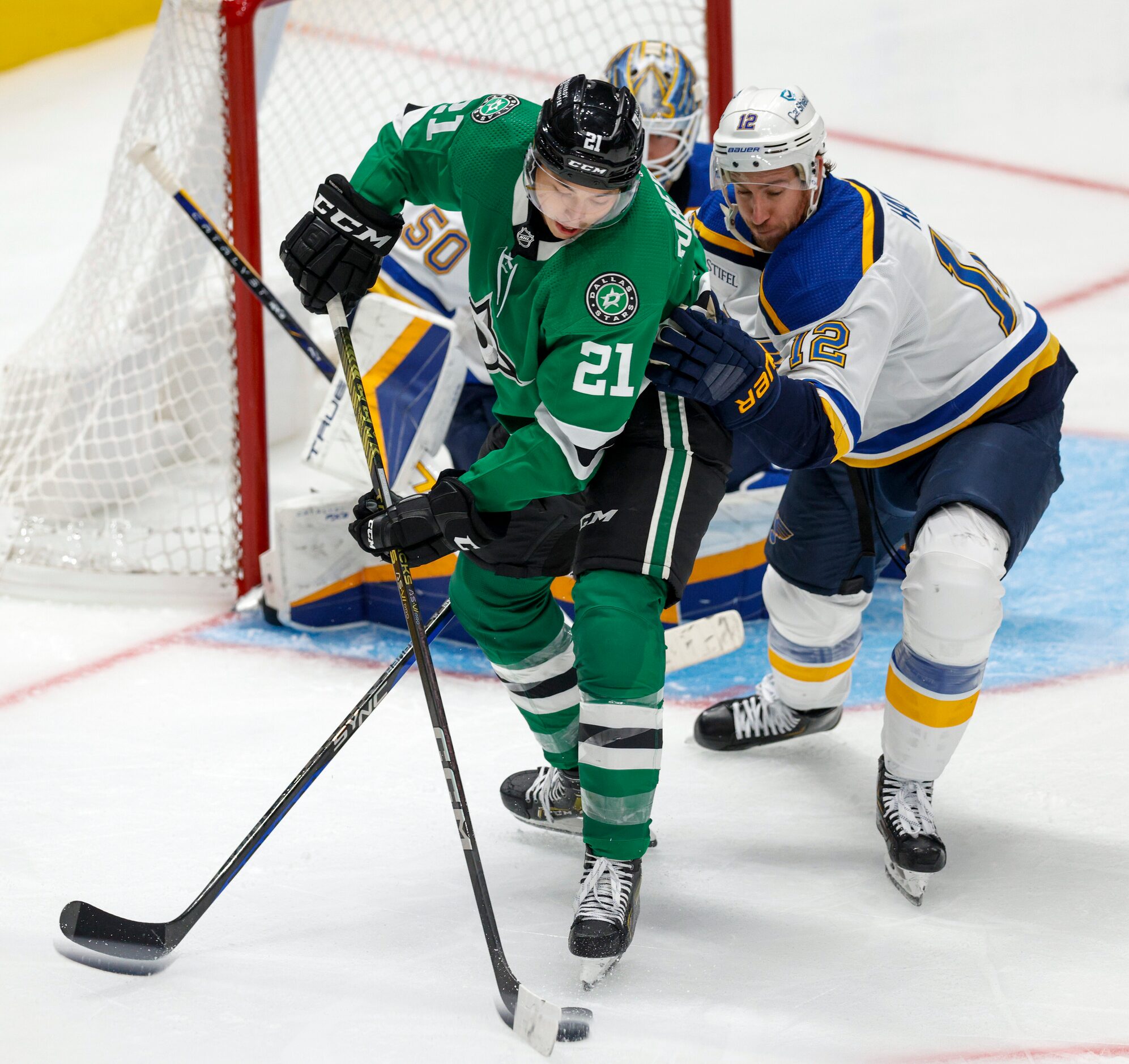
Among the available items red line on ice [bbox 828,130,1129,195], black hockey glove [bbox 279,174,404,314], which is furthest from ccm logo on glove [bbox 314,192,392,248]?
red line on ice [bbox 828,130,1129,195]

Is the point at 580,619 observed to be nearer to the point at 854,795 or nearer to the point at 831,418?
the point at 831,418

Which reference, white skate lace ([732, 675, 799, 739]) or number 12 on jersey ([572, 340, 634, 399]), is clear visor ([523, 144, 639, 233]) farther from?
white skate lace ([732, 675, 799, 739])

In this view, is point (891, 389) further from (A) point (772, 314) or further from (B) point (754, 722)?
(B) point (754, 722)

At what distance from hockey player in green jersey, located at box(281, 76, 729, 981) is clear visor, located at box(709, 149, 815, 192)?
190 mm

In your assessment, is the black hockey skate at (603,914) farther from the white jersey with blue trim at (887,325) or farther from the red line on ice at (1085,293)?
the red line on ice at (1085,293)

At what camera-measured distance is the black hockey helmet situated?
1672mm

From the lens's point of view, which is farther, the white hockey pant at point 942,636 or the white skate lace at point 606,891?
the white hockey pant at point 942,636

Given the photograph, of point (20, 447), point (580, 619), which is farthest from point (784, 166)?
point (20, 447)

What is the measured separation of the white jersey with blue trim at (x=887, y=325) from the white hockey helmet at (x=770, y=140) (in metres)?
0.08

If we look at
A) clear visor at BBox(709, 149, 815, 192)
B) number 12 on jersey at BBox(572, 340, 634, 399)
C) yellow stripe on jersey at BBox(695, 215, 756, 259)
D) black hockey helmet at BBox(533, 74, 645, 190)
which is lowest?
yellow stripe on jersey at BBox(695, 215, 756, 259)

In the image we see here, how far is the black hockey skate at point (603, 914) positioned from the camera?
1854mm

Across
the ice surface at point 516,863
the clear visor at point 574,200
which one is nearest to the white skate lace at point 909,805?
the ice surface at point 516,863

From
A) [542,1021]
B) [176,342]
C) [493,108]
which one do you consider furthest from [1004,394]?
[176,342]

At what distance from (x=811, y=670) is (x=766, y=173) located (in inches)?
37.0
